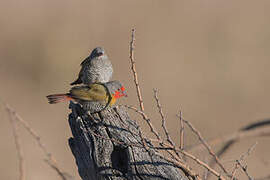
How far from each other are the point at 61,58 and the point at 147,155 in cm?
1140

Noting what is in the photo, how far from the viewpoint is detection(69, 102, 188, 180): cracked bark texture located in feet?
11.1

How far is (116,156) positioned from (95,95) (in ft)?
6.50

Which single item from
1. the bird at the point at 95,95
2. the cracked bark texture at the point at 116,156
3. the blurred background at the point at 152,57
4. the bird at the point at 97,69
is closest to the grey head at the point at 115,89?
the bird at the point at 95,95

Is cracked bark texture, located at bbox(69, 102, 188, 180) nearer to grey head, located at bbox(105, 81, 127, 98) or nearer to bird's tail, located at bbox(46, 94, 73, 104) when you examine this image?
bird's tail, located at bbox(46, 94, 73, 104)

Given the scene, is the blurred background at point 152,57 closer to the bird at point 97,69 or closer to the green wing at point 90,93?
the bird at point 97,69

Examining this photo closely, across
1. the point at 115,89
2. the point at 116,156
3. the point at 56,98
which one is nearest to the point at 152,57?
the point at 115,89

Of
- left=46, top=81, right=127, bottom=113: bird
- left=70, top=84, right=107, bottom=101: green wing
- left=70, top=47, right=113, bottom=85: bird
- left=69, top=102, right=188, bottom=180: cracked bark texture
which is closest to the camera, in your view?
left=69, top=102, right=188, bottom=180: cracked bark texture

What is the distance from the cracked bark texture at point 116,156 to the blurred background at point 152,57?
8.19 metres

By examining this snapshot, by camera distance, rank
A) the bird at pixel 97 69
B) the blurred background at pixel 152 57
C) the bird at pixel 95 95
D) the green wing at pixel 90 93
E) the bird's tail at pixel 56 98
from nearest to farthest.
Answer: the bird's tail at pixel 56 98 → the bird at pixel 95 95 → the green wing at pixel 90 93 → the bird at pixel 97 69 → the blurred background at pixel 152 57

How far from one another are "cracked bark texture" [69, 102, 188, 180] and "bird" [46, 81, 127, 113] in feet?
4.50

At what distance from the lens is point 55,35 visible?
15242 millimetres

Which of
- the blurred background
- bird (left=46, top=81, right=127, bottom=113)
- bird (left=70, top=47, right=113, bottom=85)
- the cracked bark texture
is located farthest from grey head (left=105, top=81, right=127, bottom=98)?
the blurred background

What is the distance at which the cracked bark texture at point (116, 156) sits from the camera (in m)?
3.37

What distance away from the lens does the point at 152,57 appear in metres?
15.6
